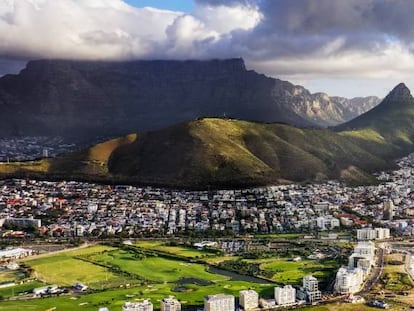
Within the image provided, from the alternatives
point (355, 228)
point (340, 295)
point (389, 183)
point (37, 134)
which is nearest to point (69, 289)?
point (340, 295)

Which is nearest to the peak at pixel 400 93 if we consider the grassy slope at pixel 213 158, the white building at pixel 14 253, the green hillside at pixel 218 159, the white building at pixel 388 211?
the green hillside at pixel 218 159

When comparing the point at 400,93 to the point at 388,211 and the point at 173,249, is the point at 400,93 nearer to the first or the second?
the point at 388,211

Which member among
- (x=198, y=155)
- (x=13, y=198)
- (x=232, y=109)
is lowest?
(x=13, y=198)

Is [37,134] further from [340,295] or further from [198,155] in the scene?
[340,295]

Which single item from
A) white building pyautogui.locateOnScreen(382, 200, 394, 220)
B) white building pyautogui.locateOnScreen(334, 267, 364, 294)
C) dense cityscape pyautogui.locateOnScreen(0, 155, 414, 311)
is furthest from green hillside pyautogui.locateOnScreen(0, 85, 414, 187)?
white building pyautogui.locateOnScreen(334, 267, 364, 294)

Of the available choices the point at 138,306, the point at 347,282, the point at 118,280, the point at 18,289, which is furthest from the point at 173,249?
the point at 138,306

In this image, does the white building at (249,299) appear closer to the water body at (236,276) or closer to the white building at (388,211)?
the water body at (236,276)
